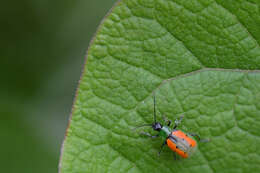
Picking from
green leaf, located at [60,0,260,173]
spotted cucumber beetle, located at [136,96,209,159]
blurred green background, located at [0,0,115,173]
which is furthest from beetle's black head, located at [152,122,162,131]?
blurred green background, located at [0,0,115,173]

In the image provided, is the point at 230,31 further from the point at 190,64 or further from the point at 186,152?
the point at 186,152

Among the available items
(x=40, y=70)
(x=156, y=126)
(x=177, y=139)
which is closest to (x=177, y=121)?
(x=156, y=126)

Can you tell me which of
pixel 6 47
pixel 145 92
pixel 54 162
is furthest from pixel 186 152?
pixel 6 47

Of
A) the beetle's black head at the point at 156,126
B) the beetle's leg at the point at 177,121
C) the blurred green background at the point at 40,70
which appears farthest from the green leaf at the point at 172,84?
the blurred green background at the point at 40,70

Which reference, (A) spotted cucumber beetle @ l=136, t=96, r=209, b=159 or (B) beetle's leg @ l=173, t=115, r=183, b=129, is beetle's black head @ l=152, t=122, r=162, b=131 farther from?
(B) beetle's leg @ l=173, t=115, r=183, b=129

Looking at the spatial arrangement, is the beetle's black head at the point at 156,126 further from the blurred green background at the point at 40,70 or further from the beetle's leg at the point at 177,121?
the blurred green background at the point at 40,70

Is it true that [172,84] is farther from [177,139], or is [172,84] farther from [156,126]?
[177,139]
